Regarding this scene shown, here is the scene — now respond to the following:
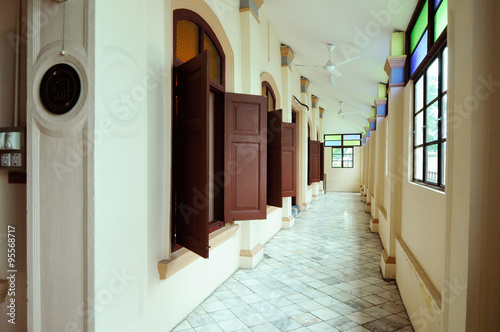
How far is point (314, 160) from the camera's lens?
11.2 m

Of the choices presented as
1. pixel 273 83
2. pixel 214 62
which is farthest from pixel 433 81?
pixel 273 83

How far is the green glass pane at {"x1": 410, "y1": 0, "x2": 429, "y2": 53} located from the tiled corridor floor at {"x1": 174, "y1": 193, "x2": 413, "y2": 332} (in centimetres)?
315

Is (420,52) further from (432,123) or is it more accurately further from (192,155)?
(192,155)

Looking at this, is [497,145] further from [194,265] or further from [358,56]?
[358,56]

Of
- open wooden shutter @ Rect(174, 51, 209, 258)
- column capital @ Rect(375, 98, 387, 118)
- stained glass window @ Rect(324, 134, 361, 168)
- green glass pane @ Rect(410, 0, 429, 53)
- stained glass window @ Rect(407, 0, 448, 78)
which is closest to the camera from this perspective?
open wooden shutter @ Rect(174, 51, 209, 258)

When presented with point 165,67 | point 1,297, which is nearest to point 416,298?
point 165,67

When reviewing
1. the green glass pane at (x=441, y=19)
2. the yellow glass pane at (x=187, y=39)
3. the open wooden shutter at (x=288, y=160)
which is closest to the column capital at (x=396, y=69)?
the green glass pane at (x=441, y=19)

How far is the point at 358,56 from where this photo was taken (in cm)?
603

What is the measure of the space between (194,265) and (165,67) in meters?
2.06

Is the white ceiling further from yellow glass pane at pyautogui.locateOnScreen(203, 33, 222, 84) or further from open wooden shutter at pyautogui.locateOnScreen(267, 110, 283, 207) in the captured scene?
yellow glass pane at pyautogui.locateOnScreen(203, 33, 222, 84)

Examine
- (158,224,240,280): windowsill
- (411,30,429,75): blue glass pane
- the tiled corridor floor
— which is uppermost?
(411,30,429,75): blue glass pane

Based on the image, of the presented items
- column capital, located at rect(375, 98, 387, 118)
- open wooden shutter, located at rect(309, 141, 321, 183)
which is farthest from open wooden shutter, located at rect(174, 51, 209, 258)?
open wooden shutter, located at rect(309, 141, 321, 183)

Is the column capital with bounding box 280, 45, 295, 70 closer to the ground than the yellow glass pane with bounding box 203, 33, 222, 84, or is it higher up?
higher up

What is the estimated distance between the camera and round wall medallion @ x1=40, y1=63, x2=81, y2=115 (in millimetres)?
1793
